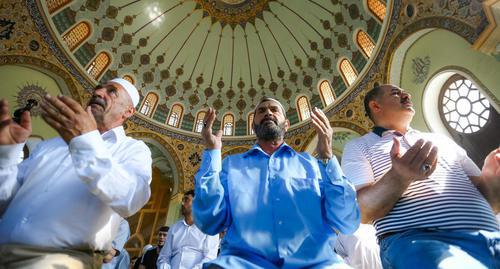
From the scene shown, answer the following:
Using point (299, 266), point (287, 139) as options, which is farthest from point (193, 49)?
point (299, 266)

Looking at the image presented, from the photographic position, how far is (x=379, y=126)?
2.60 m

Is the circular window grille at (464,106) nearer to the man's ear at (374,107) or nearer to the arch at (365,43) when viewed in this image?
the arch at (365,43)

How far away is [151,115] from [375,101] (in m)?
13.2

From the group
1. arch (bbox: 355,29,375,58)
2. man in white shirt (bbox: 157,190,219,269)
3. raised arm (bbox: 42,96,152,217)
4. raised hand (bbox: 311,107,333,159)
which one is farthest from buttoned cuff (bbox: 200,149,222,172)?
arch (bbox: 355,29,375,58)

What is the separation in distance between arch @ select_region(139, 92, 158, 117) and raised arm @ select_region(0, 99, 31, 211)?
42.8ft

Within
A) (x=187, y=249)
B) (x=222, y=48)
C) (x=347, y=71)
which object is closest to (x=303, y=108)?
(x=347, y=71)

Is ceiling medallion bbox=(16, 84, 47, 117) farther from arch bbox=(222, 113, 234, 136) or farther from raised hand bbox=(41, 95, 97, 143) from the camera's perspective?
raised hand bbox=(41, 95, 97, 143)

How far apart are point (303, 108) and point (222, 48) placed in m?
4.89

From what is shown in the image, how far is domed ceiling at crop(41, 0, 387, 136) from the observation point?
12.8 meters

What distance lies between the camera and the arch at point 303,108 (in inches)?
564

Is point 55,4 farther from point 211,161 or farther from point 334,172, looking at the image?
point 334,172

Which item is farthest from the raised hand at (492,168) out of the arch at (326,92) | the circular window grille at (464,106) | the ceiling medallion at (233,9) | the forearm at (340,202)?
the ceiling medallion at (233,9)

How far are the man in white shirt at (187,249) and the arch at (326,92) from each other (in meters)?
9.67

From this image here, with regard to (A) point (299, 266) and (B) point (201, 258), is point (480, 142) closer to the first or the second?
(B) point (201, 258)
